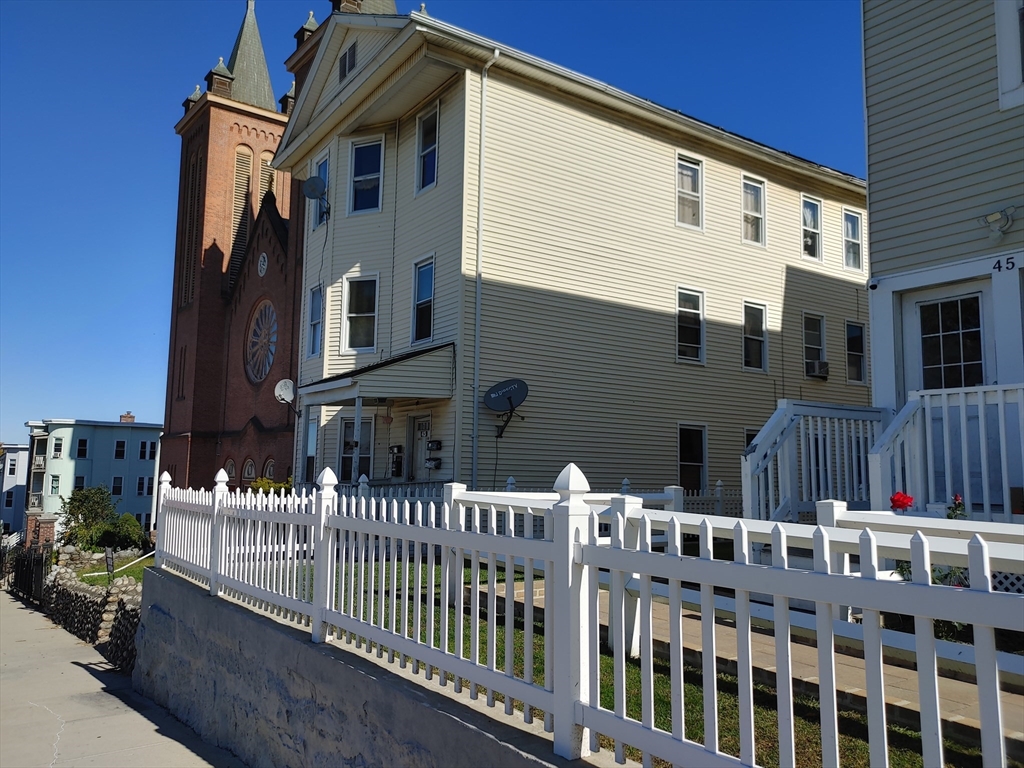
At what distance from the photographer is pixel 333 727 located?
5215mm

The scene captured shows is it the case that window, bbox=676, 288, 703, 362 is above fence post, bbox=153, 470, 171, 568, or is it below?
above

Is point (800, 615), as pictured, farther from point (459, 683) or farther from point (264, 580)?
point (264, 580)

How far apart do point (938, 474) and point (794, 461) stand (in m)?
1.49

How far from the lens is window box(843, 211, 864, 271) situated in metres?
20.3

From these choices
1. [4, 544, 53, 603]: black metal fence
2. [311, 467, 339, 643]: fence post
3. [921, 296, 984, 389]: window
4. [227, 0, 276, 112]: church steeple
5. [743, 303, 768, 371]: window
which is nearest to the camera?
[311, 467, 339, 643]: fence post

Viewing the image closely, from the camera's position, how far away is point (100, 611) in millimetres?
15914

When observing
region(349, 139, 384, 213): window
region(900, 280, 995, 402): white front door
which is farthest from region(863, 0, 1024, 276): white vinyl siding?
region(349, 139, 384, 213): window

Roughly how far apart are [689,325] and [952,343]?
8.74 meters

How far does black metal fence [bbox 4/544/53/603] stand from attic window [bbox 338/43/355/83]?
16.5m

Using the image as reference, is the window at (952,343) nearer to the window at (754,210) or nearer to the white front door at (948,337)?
the white front door at (948,337)

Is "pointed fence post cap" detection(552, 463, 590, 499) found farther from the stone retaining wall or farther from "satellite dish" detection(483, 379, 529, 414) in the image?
the stone retaining wall

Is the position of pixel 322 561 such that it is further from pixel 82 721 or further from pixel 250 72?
pixel 250 72

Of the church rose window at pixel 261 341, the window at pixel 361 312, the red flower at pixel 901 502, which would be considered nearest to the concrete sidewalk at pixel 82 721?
the red flower at pixel 901 502

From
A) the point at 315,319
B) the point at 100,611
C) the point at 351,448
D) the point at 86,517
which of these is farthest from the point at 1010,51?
the point at 86,517
